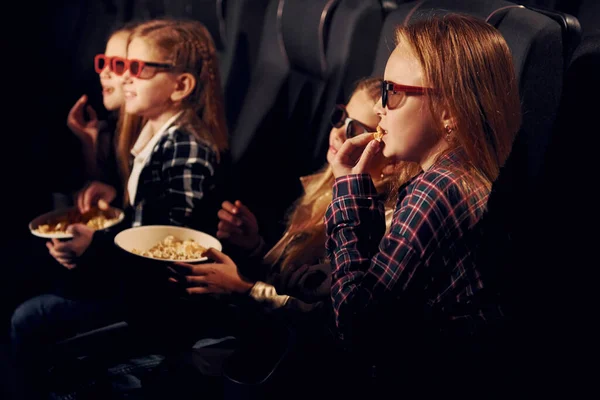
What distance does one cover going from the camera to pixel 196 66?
1.40 m

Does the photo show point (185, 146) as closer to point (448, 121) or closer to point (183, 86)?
point (183, 86)

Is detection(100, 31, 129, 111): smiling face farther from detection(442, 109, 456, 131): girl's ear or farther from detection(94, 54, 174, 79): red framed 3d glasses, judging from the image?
detection(442, 109, 456, 131): girl's ear

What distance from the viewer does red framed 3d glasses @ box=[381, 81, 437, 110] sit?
34.1 inches

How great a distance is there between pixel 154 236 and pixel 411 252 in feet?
1.86

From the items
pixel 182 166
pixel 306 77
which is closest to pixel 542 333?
pixel 182 166

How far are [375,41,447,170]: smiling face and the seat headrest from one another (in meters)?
0.58

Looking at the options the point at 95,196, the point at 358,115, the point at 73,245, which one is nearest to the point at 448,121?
the point at 358,115

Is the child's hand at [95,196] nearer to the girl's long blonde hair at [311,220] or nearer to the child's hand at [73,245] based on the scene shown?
the child's hand at [73,245]

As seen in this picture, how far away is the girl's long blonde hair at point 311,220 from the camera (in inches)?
44.4

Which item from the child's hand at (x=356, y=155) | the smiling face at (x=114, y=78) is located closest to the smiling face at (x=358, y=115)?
the child's hand at (x=356, y=155)

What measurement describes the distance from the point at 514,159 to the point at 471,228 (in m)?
0.15

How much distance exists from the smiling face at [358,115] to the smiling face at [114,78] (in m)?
0.50

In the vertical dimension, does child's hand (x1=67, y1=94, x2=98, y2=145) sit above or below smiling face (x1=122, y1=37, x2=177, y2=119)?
below

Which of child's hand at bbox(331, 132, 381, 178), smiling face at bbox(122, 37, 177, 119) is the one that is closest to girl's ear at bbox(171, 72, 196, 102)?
smiling face at bbox(122, 37, 177, 119)
